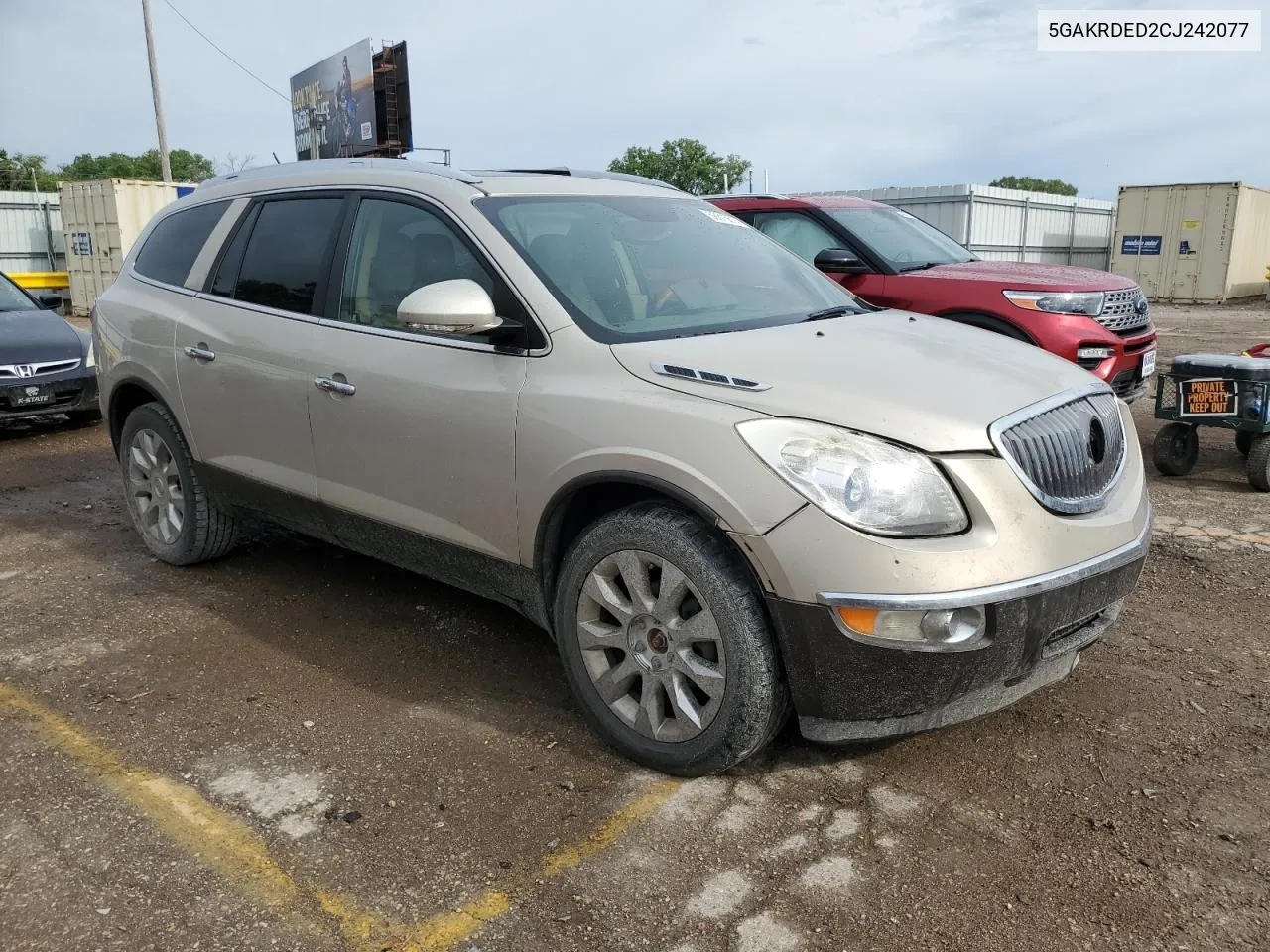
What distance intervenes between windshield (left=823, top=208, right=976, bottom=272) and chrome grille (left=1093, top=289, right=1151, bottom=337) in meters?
1.23

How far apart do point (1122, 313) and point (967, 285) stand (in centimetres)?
112

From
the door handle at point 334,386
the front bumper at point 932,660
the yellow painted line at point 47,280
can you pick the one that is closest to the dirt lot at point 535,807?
the front bumper at point 932,660

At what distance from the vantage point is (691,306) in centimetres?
367

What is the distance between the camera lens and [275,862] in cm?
279

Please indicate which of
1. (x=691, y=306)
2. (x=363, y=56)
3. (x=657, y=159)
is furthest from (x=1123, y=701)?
(x=657, y=159)

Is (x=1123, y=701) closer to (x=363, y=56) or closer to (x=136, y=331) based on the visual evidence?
(x=136, y=331)

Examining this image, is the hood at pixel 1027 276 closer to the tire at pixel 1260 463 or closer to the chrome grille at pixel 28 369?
the tire at pixel 1260 463

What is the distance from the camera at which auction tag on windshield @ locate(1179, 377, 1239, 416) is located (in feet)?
21.2

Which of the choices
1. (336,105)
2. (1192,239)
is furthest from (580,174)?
(336,105)

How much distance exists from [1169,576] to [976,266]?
3467 mm

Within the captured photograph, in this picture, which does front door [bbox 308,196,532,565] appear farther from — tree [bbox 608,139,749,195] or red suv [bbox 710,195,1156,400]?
tree [bbox 608,139,749,195]

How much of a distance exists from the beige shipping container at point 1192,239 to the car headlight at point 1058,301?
2093cm

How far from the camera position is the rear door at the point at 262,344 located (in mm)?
4117

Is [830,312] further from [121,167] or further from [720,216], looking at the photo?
[121,167]
